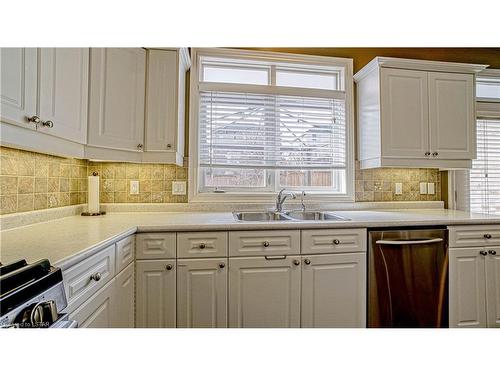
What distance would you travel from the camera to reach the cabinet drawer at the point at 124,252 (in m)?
1.28

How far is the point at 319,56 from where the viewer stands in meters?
2.45

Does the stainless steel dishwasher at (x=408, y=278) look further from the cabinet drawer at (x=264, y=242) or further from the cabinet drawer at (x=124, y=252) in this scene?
the cabinet drawer at (x=124, y=252)

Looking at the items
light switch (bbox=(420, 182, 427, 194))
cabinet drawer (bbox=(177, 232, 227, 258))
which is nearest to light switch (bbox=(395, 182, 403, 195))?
light switch (bbox=(420, 182, 427, 194))

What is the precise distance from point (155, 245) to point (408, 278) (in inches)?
66.3

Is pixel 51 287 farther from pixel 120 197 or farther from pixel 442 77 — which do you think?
pixel 442 77

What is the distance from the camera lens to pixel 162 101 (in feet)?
6.20

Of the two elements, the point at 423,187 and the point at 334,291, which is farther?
Answer: the point at 423,187

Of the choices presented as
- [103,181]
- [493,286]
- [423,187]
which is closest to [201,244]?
[103,181]

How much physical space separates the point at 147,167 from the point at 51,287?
1.52 meters

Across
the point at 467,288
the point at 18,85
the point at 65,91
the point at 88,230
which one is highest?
the point at 65,91

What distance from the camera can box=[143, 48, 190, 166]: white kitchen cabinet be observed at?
6.15 ft

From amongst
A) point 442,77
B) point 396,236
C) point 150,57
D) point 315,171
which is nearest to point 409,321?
point 396,236

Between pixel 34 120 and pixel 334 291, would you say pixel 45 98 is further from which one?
pixel 334 291

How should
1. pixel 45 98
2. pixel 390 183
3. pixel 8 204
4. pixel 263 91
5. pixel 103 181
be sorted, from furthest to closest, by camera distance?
pixel 390 183 < pixel 263 91 < pixel 103 181 < pixel 8 204 < pixel 45 98
